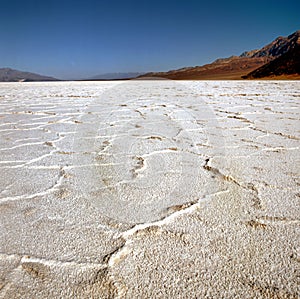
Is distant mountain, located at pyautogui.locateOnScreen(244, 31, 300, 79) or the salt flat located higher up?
the salt flat

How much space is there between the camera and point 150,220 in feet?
2.68

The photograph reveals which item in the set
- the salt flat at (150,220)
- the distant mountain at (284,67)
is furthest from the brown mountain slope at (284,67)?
the salt flat at (150,220)

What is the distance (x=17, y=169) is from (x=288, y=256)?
45.8 inches

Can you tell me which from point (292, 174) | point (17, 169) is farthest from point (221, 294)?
point (17, 169)

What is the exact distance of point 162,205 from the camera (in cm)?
91

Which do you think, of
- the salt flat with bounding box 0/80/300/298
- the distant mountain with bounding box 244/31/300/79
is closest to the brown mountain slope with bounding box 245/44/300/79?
the distant mountain with bounding box 244/31/300/79

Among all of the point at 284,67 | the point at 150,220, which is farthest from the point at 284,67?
the point at 150,220

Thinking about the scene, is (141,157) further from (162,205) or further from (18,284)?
(18,284)

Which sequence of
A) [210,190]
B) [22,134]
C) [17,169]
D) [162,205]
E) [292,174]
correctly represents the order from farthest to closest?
[22,134] → [17,169] → [292,174] → [210,190] → [162,205]

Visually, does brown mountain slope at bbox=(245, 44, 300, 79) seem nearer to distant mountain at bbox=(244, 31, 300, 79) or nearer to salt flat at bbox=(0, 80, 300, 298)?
distant mountain at bbox=(244, 31, 300, 79)

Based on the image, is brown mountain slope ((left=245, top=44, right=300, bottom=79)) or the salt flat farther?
brown mountain slope ((left=245, top=44, right=300, bottom=79))

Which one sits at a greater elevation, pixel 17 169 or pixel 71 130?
pixel 17 169

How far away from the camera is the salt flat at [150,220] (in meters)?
0.57

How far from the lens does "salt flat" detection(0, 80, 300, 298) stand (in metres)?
0.57
